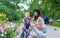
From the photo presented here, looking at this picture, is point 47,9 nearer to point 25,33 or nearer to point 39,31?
point 25,33

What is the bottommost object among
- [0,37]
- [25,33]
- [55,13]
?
[55,13]

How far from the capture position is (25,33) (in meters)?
11.0

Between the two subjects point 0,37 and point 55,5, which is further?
point 55,5

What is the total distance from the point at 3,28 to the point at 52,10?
37.1m

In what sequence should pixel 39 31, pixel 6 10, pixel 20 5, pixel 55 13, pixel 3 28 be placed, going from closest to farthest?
pixel 3 28 → pixel 39 31 → pixel 6 10 → pixel 20 5 → pixel 55 13

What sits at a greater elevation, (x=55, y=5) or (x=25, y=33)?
(x=25, y=33)

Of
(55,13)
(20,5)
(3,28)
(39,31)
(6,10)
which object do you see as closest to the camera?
(3,28)

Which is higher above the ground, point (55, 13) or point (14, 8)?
point (14, 8)

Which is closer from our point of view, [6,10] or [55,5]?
[6,10]

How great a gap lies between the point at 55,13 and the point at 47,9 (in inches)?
101

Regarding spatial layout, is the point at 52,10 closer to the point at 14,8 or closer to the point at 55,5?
the point at 55,5

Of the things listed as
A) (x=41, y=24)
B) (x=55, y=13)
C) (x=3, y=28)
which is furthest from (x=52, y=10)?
(x=3, y=28)

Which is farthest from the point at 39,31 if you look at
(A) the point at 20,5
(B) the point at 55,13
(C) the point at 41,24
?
(B) the point at 55,13

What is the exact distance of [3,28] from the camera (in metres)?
5.77
